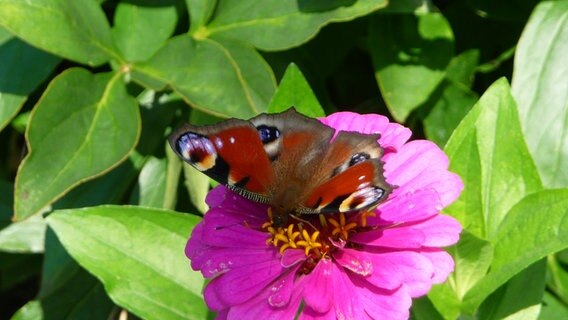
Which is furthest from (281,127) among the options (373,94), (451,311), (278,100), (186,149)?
(373,94)

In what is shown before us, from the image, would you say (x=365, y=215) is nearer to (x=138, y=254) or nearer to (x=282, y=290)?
(x=282, y=290)

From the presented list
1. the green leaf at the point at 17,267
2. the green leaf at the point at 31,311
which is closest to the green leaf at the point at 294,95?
the green leaf at the point at 31,311

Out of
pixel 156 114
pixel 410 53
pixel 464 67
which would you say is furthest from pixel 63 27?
pixel 464 67

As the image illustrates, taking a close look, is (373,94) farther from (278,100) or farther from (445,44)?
(278,100)

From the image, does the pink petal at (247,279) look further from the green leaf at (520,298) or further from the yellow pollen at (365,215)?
the green leaf at (520,298)

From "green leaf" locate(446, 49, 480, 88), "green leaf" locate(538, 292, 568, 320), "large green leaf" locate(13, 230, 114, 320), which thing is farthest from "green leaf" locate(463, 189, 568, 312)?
"large green leaf" locate(13, 230, 114, 320)
